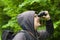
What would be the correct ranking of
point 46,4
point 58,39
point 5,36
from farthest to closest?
1. point 58,39
2. point 46,4
3. point 5,36

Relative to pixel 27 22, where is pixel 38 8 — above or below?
above

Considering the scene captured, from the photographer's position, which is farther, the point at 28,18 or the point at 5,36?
the point at 5,36

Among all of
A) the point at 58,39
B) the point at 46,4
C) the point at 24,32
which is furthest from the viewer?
the point at 58,39

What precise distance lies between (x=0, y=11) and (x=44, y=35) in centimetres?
333

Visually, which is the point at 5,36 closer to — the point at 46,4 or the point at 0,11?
the point at 46,4

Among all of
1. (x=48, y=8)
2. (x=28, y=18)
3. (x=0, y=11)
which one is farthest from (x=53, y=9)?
(x=0, y=11)

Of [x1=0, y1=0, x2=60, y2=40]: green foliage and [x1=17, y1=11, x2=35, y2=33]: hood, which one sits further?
[x1=0, y1=0, x2=60, y2=40]: green foliage

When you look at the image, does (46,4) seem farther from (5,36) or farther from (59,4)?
(5,36)

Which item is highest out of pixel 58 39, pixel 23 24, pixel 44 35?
pixel 23 24

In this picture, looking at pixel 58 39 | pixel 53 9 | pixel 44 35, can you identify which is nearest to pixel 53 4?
pixel 53 9

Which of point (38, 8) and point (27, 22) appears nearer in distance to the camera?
point (27, 22)

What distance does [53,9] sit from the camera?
16.4 feet

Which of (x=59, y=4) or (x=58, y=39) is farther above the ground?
(x=59, y=4)

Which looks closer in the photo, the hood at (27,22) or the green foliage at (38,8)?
the hood at (27,22)
